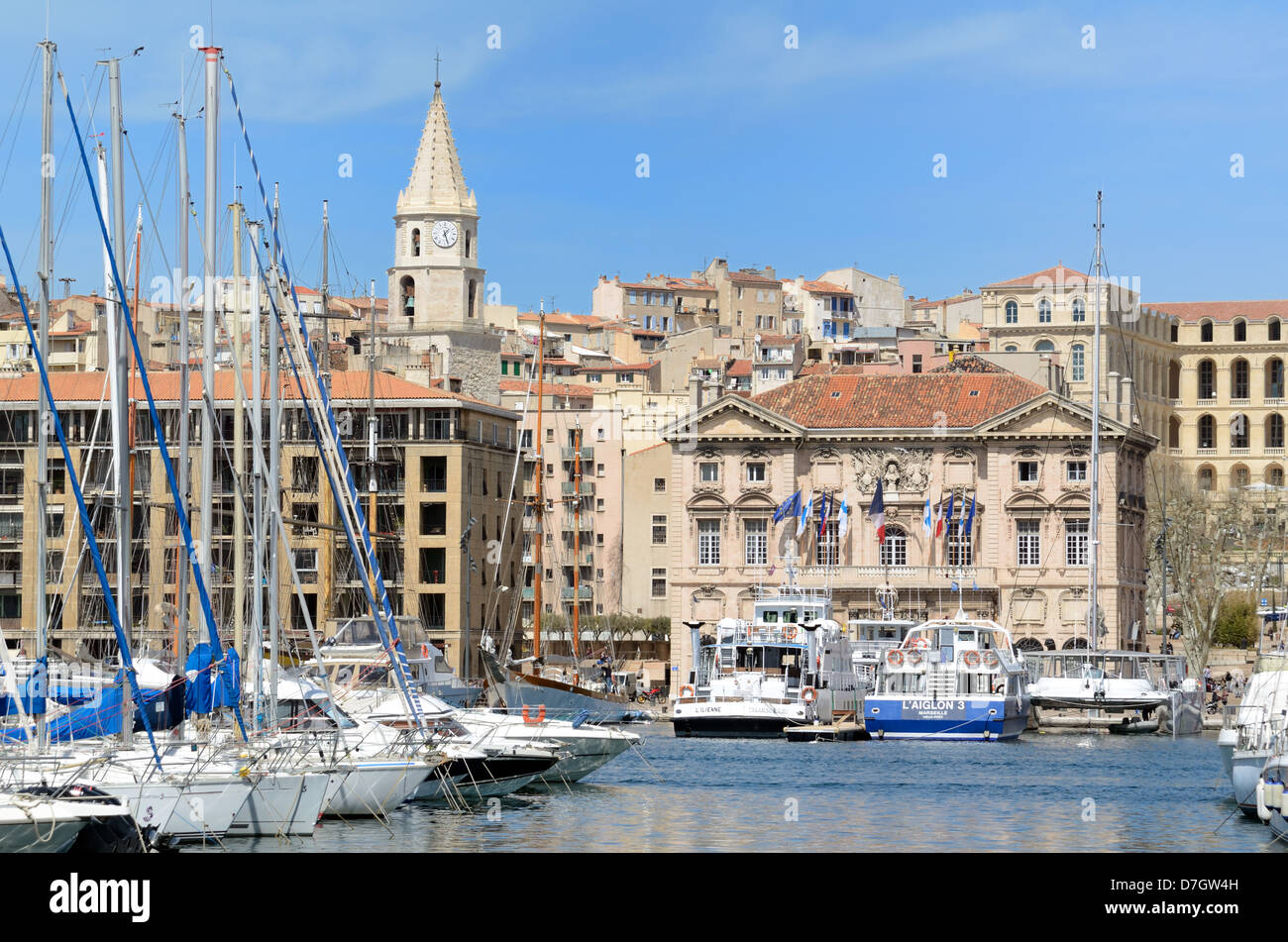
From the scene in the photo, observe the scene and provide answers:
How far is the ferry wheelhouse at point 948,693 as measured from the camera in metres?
75.5

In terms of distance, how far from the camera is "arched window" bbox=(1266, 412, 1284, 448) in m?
170

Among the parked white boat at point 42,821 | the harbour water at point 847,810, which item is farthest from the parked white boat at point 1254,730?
the parked white boat at point 42,821

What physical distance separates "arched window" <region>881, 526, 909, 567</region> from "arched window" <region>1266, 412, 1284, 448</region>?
74.9 m

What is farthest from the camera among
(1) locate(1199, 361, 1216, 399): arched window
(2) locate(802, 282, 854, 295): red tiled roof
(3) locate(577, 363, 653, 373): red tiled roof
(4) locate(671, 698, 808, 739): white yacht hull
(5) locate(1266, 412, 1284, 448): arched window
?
(2) locate(802, 282, 854, 295): red tiled roof

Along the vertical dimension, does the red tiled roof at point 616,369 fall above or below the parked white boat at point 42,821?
above

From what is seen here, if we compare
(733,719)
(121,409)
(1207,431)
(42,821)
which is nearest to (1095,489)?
(733,719)

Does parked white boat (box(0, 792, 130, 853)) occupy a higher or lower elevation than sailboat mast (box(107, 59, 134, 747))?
lower

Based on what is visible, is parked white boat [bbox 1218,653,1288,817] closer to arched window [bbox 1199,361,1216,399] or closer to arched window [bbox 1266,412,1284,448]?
arched window [bbox 1266,412,1284,448]

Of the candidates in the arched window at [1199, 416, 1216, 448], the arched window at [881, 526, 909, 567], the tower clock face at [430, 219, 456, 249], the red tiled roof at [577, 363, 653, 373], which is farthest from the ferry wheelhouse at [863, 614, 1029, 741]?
the arched window at [1199, 416, 1216, 448]

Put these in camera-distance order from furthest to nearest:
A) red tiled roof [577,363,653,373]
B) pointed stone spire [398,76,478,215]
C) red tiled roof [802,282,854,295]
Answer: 1. red tiled roof [802,282,854,295]
2. red tiled roof [577,363,653,373]
3. pointed stone spire [398,76,478,215]

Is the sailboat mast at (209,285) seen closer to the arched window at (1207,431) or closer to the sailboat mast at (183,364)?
the sailboat mast at (183,364)

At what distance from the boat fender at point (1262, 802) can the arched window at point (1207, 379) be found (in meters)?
136

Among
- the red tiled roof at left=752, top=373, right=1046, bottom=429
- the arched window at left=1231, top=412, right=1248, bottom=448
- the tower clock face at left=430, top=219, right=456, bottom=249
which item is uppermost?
the tower clock face at left=430, top=219, right=456, bottom=249

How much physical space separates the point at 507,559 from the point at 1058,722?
31788mm
